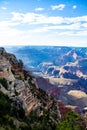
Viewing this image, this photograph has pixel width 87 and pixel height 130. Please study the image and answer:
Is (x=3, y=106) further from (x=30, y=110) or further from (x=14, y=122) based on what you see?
(x=30, y=110)

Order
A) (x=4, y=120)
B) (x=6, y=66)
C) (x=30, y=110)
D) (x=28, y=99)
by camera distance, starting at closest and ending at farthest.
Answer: (x=4, y=120) < (x=30, y=110) < (x=28, y=99) < (x=6, y=66)

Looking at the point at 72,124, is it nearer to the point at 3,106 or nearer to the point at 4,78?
the point at 3,106

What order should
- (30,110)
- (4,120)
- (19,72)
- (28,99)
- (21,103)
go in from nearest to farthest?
(4,120) → (21,103) → (30,110) → (28,99) → (19,72)

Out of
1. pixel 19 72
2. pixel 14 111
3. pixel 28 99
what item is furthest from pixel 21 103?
pixel 19 72

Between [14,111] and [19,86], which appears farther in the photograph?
[19,86]

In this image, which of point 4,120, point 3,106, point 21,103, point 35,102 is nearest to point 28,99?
point 35,102

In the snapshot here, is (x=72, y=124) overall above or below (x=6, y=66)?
below

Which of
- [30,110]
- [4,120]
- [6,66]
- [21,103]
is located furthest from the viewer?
[6,66]

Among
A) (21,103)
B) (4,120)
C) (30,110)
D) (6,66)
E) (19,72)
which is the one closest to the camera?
(4,120)

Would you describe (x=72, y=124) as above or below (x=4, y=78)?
below
